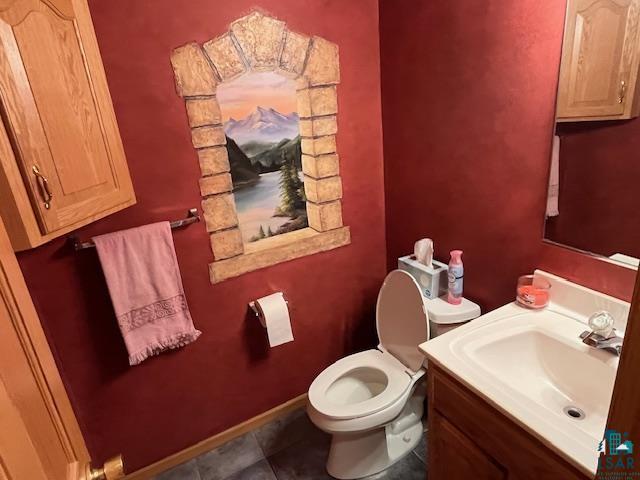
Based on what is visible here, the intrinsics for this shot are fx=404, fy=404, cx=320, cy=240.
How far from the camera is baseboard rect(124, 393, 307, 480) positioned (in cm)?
196

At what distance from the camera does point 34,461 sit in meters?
0.55

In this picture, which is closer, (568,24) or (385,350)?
(568,24)

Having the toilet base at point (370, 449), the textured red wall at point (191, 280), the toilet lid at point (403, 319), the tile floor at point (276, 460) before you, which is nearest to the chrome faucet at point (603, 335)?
the toilet lid at point (403, 319)

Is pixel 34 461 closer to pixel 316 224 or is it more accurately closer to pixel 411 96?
pixel 316 224

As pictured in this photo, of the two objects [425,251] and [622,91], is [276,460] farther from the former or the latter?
[622,91]

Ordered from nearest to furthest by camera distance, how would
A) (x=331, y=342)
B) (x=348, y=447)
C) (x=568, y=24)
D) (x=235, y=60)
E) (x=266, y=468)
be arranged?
(x=568, y=24) < (x=235, y=60) < (x=348, y=447) < (x=266, y=468) < (x=331, y=342)

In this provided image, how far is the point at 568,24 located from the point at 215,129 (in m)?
1.29

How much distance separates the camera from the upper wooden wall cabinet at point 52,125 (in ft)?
2.95

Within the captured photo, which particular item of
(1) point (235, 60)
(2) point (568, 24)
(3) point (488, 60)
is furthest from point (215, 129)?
(2) point (568, 24)

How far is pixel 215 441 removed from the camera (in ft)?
6.84

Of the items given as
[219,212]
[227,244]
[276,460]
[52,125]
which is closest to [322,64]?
[219,212]

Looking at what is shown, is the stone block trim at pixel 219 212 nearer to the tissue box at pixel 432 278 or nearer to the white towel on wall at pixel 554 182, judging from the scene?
the tissue box at pixel 432 278

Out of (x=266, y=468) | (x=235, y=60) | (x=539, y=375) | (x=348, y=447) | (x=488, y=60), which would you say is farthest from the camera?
(x=266, y=468)

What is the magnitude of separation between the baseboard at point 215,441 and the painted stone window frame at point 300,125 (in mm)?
854
